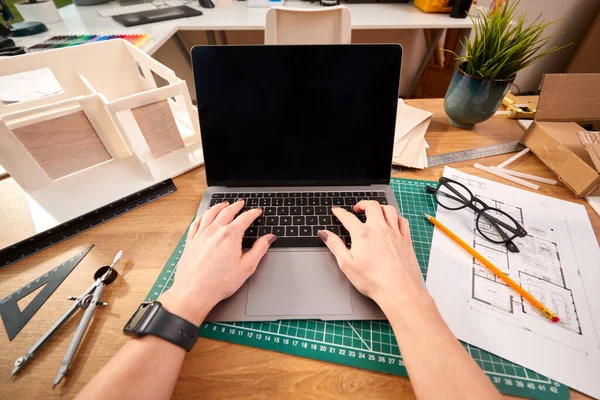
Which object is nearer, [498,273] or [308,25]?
[498,273]

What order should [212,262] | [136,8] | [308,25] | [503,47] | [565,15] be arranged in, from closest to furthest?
1. [212,262]
2. [503,47]
3. [308,25]
4. [136,8]
5. [565,15]

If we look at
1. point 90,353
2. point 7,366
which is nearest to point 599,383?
point 90,353

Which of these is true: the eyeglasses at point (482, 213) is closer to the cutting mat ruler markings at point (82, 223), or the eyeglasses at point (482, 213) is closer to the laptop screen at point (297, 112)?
the laptop screen at point (297, 112)

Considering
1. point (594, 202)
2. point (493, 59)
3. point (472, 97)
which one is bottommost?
point (594, 202)

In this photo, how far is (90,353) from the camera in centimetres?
41

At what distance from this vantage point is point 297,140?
609 millimetres

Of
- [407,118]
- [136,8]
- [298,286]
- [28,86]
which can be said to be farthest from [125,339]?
[136,8]

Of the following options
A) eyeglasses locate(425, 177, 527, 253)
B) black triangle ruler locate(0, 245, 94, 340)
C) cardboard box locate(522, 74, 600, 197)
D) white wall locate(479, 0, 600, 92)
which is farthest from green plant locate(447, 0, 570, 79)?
white wall locate(479, 0, 600, 92)

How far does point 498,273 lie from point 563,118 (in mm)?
598

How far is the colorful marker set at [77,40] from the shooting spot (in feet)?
3.88

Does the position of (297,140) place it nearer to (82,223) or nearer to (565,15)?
(82,223)

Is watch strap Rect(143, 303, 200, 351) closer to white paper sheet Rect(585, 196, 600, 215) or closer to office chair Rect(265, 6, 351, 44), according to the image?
white paper sheet Rect(585, 196, 600, 215)

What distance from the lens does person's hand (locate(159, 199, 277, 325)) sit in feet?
1.36

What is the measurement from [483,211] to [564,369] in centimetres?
31
